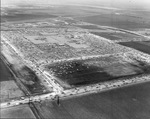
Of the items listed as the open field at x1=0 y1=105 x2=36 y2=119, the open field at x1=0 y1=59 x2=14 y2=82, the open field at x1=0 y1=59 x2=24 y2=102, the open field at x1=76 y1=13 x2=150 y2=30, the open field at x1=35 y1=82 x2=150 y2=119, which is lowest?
the open field at x1=35 y1=82 x2=150 y2=119

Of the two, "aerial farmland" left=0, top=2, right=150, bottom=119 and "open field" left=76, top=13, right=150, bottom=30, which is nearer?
"aerial farmland" left=0, top=2, right=150, bottom=119

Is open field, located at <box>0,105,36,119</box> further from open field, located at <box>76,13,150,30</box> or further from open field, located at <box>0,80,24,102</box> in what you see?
open field, located at <box>76,13,150,30</box>

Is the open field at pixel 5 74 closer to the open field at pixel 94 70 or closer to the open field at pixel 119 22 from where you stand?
the open field at pixel 94 70

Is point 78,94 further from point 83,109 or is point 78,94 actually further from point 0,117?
point 0,117

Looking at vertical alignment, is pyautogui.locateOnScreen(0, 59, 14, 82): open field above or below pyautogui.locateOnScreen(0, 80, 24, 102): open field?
above

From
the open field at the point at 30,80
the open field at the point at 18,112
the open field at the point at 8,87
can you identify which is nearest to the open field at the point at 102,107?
the open field at the point at 18,112

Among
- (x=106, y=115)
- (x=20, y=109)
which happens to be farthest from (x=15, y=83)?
(x=106, y=115)

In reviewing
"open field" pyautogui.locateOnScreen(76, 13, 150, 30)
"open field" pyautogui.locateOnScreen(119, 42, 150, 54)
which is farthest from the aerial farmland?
"open field" pyautogui.locateOnScreen(76, 13, 150, 30)
